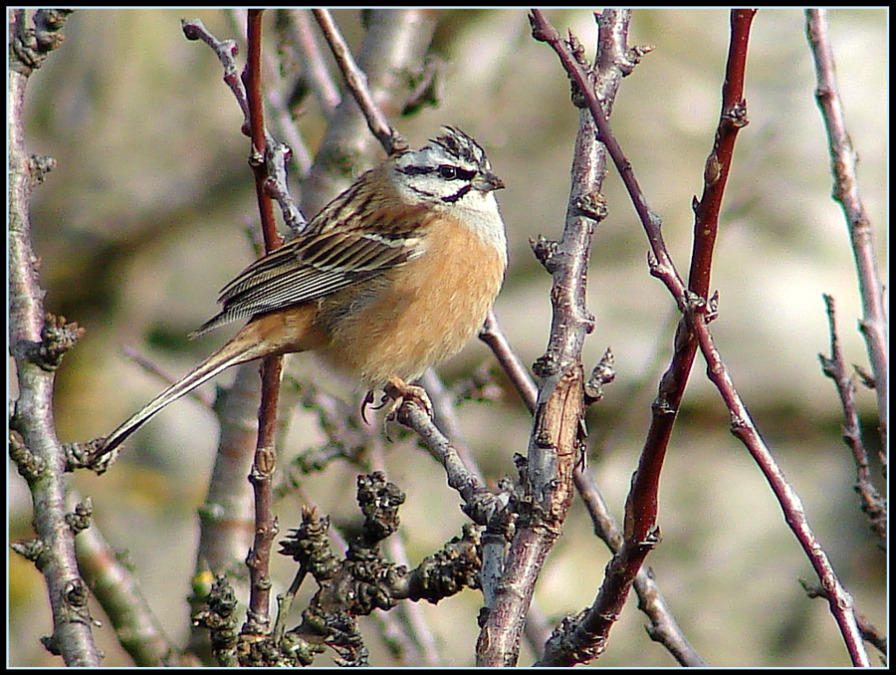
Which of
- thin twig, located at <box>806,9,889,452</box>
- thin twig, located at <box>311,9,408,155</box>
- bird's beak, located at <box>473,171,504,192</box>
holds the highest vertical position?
bird's beak, located at <box>473,171,504,192</box>

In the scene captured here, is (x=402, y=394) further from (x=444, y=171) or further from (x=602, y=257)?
(x=602, y=257)

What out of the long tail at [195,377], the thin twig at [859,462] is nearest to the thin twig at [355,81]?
the long tail at [195,377]

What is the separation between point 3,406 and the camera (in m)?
2.36

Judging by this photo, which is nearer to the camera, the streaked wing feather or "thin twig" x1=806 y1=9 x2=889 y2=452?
"thin twig" x1=806 y1=9 x2=889 y2=452

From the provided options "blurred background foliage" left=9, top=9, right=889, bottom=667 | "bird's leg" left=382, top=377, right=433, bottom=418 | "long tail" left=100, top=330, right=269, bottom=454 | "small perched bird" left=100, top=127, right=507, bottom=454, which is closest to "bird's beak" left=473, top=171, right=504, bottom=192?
"small perched bird" left=100, top=127, right=507, bottom=454

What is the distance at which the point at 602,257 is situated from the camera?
6.50m

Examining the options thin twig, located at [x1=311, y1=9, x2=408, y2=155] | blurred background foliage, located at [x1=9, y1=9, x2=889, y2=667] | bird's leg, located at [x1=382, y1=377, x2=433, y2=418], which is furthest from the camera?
blurred background foliage, located at [x1=9, y1=9, x2=889, y2=667]

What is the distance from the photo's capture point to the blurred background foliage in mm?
6211

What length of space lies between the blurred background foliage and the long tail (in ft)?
9.96

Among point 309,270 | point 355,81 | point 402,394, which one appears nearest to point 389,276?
point 309,270

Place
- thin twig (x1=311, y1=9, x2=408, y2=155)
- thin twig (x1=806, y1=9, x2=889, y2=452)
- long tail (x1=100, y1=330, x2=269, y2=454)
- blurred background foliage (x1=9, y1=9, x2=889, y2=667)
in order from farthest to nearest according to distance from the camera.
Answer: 1. blurred background foliage (x1=9, y1=9, x2=889, y2=667)
2. thin twig (x1=311, y1=9, x2=408, y2=155)
3. long tail (x1=100, y1=330, x2=269, y2=454)
4. thin twig (x1=806, y1=9, x2=889, y2=452)

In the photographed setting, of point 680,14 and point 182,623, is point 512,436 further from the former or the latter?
point 680,14

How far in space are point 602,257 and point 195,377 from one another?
395 centimetres

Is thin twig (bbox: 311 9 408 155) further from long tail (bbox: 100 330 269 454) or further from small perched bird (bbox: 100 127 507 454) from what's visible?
long tail (bbox: 100 330 269 454)
